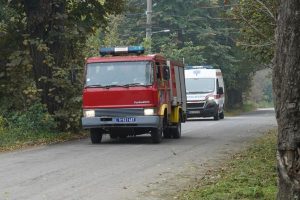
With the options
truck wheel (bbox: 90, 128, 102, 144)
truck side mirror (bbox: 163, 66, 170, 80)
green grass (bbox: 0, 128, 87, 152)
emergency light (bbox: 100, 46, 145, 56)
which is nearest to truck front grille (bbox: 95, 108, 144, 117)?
truck wheel (bbox: 90, 128, 102, 144)

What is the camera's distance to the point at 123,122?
16688mm

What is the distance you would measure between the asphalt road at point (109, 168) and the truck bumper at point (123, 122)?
23.2 inches

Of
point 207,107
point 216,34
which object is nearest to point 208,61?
point 216,34

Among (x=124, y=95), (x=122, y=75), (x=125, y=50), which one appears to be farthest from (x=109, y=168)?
(x=125, y=50)

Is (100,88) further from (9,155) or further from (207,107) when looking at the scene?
(207,107)

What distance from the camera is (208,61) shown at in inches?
1971

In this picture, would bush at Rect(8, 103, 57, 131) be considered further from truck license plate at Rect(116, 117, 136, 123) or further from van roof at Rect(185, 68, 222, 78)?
van roof at Rect(185, 68, 222, 78)

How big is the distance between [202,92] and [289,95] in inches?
1087

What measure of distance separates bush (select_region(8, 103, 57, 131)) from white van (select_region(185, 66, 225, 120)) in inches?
570

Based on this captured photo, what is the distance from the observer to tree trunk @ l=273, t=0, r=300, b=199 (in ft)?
20.5

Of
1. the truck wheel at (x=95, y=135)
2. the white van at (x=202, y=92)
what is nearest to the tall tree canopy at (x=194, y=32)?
the white van at (x=202, y=92)

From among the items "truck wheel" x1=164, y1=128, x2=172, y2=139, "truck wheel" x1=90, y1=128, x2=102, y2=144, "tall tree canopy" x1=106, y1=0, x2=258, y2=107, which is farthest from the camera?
"tall tree canopy" x1=106, y1=0, x2=258, y2=107

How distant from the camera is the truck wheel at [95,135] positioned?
17.7 m

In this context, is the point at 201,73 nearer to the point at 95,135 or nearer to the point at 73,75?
the point at 73,75
